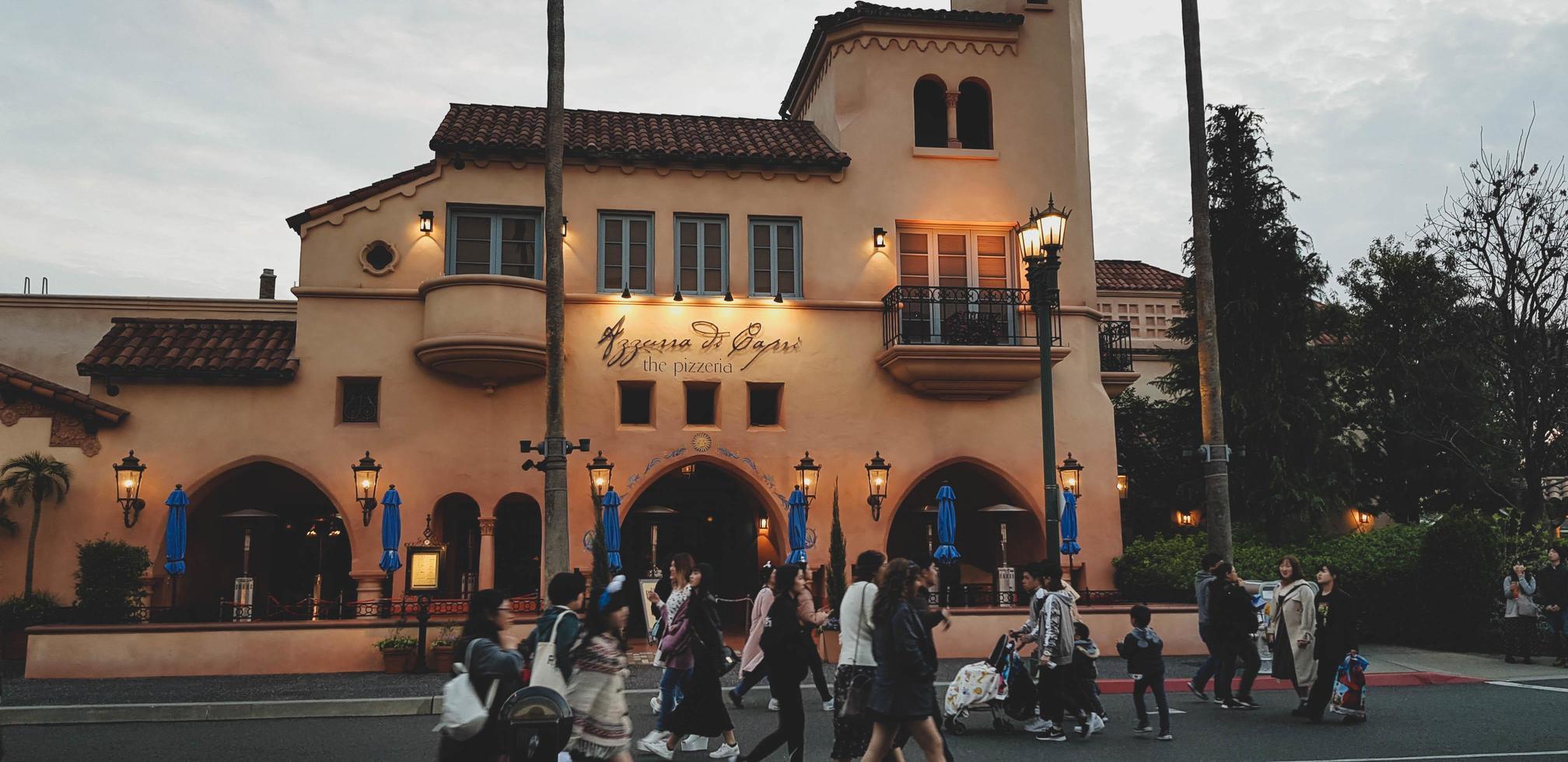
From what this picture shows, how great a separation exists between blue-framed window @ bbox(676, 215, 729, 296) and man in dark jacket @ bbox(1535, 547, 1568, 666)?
14.4m

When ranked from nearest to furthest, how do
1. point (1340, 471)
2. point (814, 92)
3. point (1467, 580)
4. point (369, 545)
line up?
point (1467, 580) → point (369, 545) → point (814, 92) → point (1340, 471)

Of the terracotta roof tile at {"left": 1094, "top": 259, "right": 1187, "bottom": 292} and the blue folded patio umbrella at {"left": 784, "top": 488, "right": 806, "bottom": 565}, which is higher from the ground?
the terracotta roof tile at {"left": 1094, "top": 259, "right": 1187, "bottom": 292}

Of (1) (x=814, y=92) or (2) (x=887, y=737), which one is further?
(1) (x=814, y=92)

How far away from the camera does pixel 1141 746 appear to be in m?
10.8

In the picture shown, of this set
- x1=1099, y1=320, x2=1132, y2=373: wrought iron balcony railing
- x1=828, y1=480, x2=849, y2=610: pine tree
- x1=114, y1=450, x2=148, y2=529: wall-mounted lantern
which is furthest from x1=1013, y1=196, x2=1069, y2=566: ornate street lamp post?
x1=114, y1=450, x2=148, y2=529: wall-mounted lantern

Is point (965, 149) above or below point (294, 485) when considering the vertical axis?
above

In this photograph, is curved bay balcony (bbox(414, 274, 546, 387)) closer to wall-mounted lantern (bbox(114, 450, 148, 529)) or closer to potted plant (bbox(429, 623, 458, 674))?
wall-mounted lantern (bbox(114, 450, 148, 529))

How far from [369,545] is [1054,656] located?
45.6 ft

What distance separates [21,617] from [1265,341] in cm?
2557

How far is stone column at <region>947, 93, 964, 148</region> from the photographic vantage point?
2372cm

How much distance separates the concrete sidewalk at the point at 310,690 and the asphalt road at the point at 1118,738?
382mm

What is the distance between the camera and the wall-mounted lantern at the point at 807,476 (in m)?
21.7

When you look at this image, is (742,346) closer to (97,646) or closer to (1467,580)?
(97,646)

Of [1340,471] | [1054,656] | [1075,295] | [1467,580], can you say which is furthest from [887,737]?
[1340,471]
